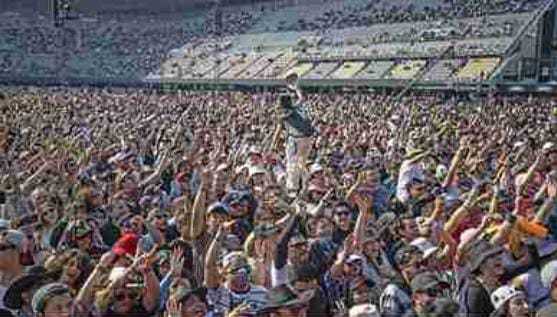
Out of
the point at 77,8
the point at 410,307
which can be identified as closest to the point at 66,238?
the point at 410,307

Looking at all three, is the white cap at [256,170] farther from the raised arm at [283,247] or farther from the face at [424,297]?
the face at [424,297]

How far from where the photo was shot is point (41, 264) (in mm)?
6395

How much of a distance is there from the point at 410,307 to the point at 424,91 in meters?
28.5

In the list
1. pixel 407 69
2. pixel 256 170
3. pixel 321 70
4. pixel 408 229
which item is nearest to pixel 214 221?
pixel 408 229

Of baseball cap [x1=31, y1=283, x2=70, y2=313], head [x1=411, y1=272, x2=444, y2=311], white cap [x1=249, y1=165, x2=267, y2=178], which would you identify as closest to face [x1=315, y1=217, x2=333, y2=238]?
head [x1=411, y1=272, x2=444, y2=311]

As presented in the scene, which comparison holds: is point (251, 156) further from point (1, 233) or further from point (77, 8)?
point (77, 8)

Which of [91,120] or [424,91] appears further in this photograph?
[424,91]

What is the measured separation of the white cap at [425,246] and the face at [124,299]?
1.83m

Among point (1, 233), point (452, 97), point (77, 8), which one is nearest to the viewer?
point (1, 233)

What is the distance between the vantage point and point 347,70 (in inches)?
1775

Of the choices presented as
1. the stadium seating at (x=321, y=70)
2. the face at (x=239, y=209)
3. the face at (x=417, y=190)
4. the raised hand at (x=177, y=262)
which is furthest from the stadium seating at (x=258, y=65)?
the raised hand at (x=177, y=262)

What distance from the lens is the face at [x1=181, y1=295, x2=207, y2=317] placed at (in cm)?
528

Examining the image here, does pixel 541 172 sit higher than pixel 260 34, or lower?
lower

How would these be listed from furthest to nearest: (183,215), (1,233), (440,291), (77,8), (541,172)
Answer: (77,8)
(541,172)
(183,215)
(1,233)
(440,291)
